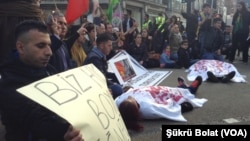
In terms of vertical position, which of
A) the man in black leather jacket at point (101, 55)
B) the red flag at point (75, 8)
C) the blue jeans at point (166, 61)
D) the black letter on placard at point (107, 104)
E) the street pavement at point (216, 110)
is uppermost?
the red flag at point (75, 8)

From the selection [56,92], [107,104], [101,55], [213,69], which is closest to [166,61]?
[213,69]

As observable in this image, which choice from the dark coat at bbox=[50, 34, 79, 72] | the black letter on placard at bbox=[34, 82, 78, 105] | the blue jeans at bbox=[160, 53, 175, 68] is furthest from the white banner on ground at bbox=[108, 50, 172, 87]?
Answer: the black letter on placard at bbox=[34, 82, 78, 105]

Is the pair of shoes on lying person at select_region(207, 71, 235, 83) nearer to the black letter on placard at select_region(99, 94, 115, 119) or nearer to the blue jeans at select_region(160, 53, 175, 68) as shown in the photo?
the blue jeans at select_region(160, 53, 175, 68)

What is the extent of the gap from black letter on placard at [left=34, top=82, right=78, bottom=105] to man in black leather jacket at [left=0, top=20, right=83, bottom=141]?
0.16 meters

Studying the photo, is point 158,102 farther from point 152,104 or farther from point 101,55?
point 101,55

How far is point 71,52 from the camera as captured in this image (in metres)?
6.04

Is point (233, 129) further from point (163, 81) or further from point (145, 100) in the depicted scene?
point (163, 81)

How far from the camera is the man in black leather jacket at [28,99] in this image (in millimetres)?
2111

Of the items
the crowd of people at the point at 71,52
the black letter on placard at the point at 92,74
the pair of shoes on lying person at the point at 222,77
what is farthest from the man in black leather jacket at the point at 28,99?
the pair of shoes on lying person at the point at 222,77

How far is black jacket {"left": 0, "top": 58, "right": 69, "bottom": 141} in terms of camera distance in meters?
2.11

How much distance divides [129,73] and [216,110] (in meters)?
3.12

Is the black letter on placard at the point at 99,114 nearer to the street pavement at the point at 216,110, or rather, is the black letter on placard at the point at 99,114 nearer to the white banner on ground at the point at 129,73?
the street pavement at the point at 216,110

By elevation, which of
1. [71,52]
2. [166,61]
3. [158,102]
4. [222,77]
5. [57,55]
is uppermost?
[57,55]

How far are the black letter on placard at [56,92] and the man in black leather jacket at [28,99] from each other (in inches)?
6.2
